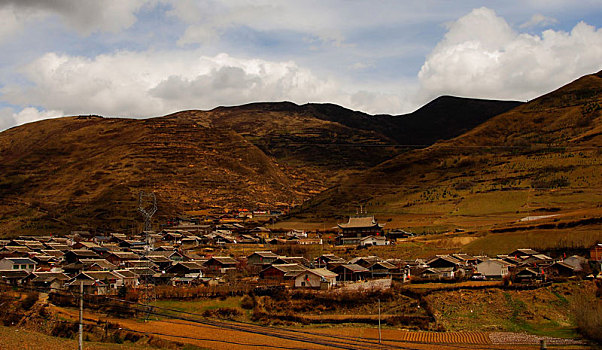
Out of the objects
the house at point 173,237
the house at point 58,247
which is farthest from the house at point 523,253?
the house at point 58,247

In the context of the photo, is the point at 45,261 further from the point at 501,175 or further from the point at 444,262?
the point at 501,175

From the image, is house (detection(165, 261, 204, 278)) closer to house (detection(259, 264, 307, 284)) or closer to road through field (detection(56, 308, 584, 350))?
house (detection(259, 264, 307, 284))

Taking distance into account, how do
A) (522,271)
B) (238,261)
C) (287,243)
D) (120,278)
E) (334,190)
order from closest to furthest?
(522,271)
(120,278)
(238,261)
(287,243)
(334,190)

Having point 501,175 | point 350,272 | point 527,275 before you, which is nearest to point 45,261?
point 350,272

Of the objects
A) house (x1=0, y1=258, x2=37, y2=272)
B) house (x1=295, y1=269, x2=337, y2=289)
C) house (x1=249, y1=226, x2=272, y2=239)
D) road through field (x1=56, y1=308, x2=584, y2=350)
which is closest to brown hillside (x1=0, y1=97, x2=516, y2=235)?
house (x1=249, y1=226, x2=272, y2=239)

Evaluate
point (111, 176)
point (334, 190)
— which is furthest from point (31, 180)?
Result: point (334, 190)

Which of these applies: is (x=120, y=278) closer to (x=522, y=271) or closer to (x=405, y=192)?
(x=522, y=271)

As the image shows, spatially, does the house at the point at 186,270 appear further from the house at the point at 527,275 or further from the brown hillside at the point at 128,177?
the brown hillside at the point at 128,177
